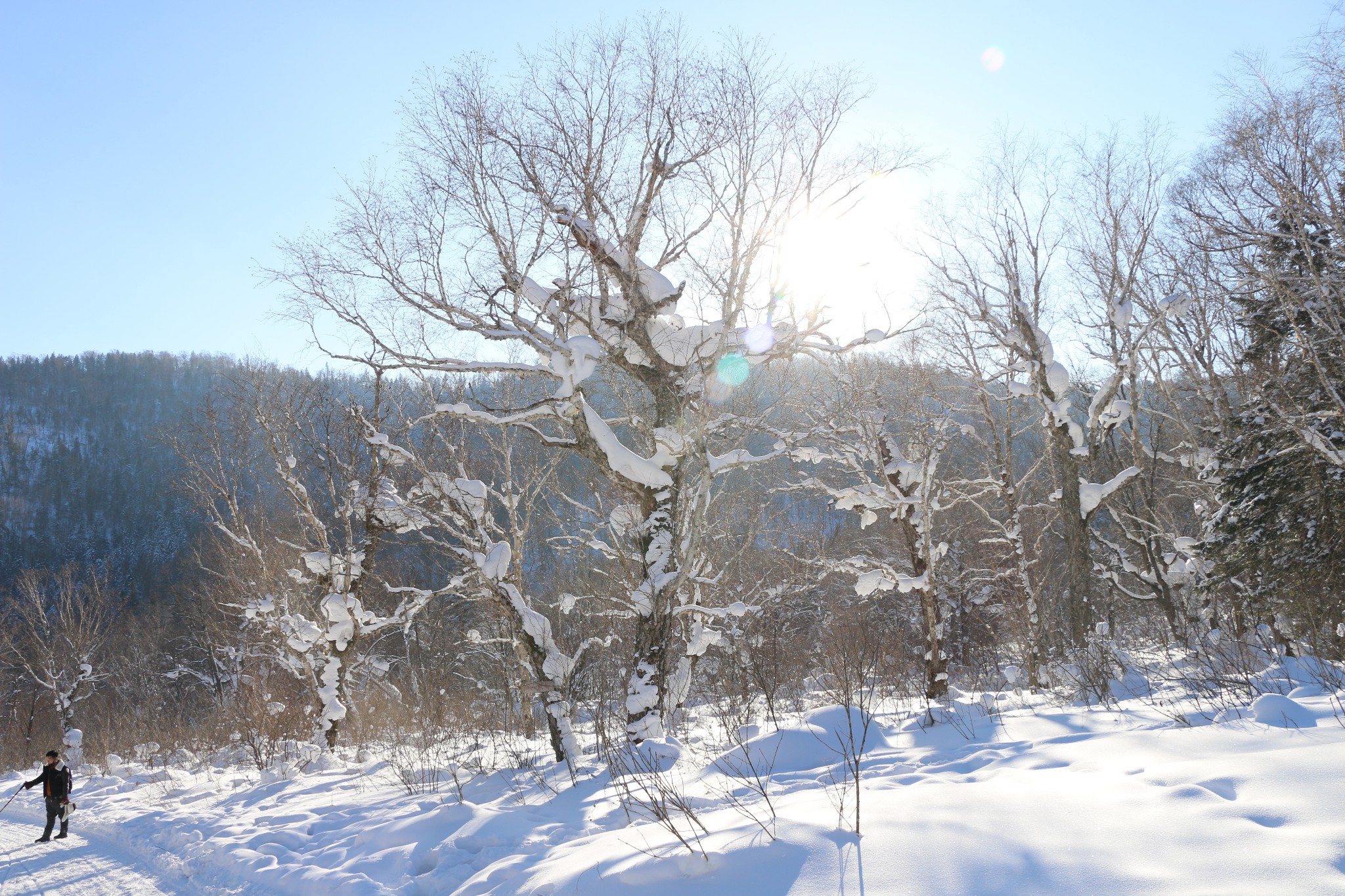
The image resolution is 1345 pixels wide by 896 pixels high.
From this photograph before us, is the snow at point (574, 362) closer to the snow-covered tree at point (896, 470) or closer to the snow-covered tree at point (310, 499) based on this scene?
the snow-covered tree at point (896, 470)

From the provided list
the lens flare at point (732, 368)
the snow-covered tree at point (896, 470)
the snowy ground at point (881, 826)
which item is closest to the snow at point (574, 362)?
the lens flare at point (732, 368)

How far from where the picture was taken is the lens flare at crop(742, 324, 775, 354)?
29.8 ft

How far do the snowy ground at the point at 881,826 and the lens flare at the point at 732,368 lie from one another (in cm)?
426

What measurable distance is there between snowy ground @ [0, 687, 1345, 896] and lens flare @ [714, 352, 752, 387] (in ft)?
14.0

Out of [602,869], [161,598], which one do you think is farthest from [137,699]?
[602,869]

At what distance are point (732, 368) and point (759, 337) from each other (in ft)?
1.73

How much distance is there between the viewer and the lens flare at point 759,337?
9070 millimetres

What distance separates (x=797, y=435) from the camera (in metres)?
9.45

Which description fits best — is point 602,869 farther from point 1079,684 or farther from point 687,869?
point 1079,684

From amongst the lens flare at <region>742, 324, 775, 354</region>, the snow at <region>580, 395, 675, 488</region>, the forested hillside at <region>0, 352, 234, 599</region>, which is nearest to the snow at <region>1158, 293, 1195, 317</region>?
the lens flare at <region>742, 324, 775, 354</region>

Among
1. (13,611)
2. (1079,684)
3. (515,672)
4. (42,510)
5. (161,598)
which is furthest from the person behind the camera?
(42,510)

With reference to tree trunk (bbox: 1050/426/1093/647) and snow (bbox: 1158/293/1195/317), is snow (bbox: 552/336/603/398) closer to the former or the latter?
tree trunk (bbox: 1050/426/1093/647)

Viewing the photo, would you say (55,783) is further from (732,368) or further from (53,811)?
(732,368)

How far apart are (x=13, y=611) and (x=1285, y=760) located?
58.8 meters
